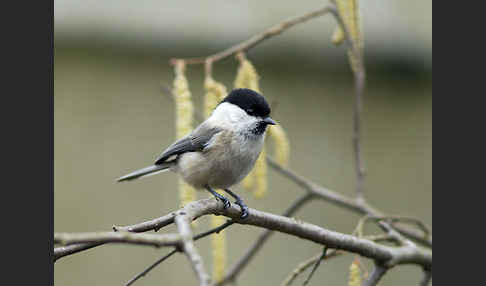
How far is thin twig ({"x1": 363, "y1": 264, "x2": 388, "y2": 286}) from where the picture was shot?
4.78 feet

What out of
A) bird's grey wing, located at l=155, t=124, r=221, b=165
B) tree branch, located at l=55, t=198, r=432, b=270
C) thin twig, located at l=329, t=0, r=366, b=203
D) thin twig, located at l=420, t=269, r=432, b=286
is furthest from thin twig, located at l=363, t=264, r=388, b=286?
bird's grey wing, located at l=155, t=124, r=221, b=165

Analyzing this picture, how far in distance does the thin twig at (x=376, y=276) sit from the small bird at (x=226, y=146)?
407 mm

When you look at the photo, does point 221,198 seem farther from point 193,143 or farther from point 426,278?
point 426,278

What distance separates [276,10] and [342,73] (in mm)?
487

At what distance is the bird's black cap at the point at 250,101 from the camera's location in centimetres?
155

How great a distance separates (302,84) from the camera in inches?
119

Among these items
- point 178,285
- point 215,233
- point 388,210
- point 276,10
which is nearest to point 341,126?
point 388,210

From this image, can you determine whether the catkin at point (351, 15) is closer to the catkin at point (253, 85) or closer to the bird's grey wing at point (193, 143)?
the catkin at point (253, 85)

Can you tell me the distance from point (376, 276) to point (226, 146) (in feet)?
1.70

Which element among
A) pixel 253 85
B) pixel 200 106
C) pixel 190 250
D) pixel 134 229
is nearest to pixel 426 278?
pixel 253 85

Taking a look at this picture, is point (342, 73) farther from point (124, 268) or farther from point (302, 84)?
point (124, 268)

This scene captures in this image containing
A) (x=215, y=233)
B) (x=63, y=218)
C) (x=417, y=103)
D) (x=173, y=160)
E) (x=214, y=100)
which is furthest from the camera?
(x=417, y=103)

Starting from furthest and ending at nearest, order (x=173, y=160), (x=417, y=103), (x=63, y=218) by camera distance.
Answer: (x=417, y=103), (x=63, y=218), (x=173, y=160)

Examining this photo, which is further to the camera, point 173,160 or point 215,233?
point 173,160
